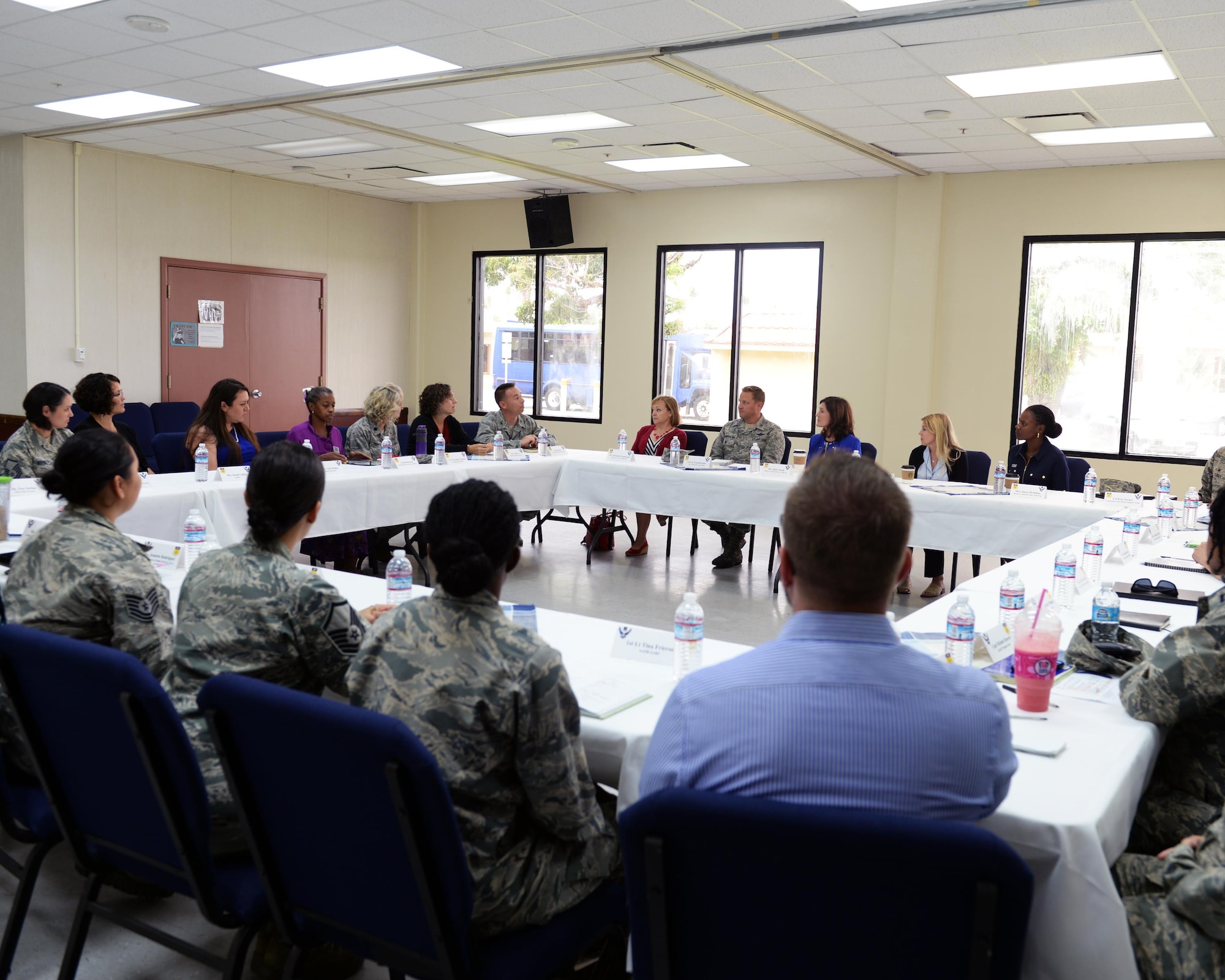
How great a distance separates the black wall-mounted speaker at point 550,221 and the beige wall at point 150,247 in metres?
1.79

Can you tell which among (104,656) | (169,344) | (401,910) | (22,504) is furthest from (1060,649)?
(169,344)

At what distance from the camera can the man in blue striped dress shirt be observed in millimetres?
1289

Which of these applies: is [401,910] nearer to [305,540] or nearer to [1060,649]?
[1060,649]

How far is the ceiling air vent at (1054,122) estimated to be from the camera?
660 centimetres

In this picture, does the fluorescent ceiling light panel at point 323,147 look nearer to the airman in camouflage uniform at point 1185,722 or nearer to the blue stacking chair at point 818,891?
the airman in camouflage uniform at point 1185,722

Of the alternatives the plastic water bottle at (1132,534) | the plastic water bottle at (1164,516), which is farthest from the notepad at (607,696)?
the plastic water bottle at (1164,516)

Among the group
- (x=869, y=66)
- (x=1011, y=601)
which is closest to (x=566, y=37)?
(x=869, y=66)

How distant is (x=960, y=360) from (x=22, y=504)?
7.14 meters

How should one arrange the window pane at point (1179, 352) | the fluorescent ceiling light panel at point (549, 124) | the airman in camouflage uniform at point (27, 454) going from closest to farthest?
the airman in camouflage uniform at point (27, 454)
the fluorescent ceiling light panel at point (549, 124)
the window pane at point (1179, 352)

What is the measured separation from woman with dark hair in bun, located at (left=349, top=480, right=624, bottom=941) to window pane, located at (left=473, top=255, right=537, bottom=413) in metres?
9.52

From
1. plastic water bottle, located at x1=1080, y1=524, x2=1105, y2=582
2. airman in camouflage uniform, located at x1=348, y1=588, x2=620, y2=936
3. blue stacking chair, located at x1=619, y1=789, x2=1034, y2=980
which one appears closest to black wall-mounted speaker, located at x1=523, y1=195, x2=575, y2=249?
plastic water bottle, located at x1=1080, y1=524, x2=1105, y2=582

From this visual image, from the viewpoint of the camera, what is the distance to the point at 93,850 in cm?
198

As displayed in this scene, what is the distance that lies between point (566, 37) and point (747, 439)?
3.00 metres

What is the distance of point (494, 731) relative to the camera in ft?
5.38
